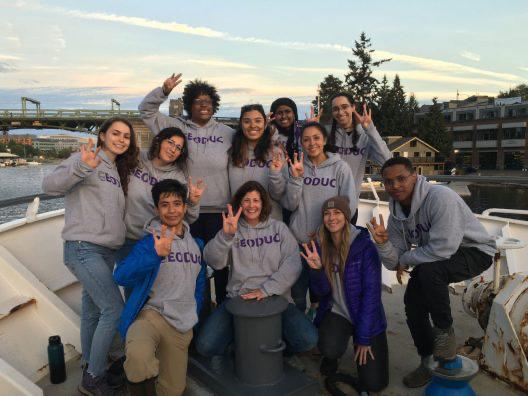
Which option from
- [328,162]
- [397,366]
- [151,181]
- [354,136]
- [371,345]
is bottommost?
[397,366]

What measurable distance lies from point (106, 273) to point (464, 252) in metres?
2.40

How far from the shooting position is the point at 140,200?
309cm

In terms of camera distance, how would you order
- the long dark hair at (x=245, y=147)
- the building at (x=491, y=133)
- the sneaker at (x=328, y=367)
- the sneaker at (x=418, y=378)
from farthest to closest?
1. the building at (x=491, y=133)
2. the long dark hair at (x=245, y=147)
3. the sneaker at (x=328, y=367)
4. the sneaker at (x=418, y=378)

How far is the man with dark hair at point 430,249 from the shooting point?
2738 mm

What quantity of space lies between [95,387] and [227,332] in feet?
3.03

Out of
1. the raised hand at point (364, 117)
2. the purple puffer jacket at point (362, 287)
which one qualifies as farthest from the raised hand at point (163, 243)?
the raised hand at point (364, 117)

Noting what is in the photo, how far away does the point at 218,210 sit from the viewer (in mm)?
3471

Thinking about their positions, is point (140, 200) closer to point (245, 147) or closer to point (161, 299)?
point (161, 299)

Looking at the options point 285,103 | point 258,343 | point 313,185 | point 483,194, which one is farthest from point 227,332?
point 483,194

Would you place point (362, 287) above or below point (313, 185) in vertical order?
below

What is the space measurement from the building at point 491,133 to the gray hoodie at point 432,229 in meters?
59.8

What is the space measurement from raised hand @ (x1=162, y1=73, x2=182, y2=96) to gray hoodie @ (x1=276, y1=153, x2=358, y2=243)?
3.87 ft

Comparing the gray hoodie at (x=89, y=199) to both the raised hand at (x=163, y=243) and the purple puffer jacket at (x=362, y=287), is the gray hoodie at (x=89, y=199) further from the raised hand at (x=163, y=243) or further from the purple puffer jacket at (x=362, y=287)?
the purple puffer jacket at (x=362, y=287)

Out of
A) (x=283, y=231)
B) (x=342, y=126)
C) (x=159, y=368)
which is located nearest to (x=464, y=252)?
(x=283, y=231)
